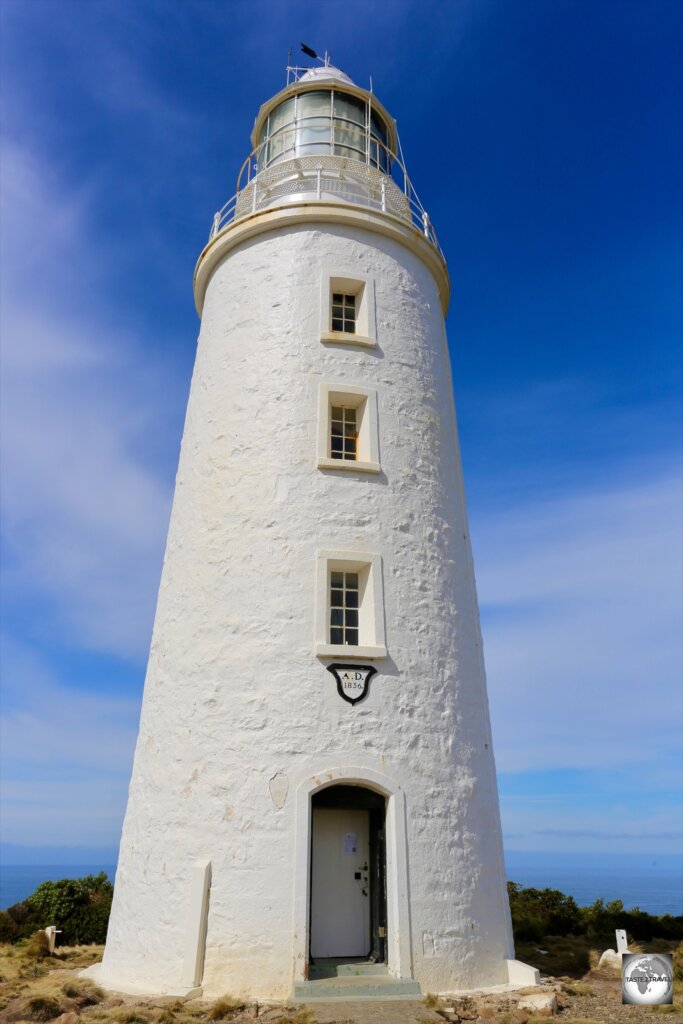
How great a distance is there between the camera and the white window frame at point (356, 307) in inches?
548

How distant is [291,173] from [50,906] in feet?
56.7

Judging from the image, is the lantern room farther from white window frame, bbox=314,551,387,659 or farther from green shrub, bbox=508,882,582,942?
green shrub, bbox=508,882,582,942

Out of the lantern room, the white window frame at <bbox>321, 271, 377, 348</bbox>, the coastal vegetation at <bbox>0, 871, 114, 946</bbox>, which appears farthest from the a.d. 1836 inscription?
the lantern room

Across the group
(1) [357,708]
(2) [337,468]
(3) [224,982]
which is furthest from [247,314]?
(3) [224,982]

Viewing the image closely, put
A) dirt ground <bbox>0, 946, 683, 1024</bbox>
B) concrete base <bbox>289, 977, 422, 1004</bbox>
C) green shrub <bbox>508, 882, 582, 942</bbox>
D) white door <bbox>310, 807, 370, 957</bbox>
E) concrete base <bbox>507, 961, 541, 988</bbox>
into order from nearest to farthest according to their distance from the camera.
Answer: dirt ground <bbox>0, 946, 683, 1024</bbox> → concrete base <bbox>289, 977, 422, 1004</bbox> → concrete base <bbox>507, 961, 541, 988</bbox> → white door <bbox>310, 807, 370, 957</bbox> → green shrub <bbox>508, 882, 582, 942</bbox>

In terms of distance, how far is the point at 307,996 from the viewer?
949cm

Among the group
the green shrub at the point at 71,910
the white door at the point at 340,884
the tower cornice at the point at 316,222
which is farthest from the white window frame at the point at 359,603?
the green shrub at the point at 71,910

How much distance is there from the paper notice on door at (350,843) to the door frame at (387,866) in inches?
32.3

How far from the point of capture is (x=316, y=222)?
15008 millimetres

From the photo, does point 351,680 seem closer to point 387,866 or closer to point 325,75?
point 387,866

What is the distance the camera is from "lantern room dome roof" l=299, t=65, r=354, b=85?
59.4 feet

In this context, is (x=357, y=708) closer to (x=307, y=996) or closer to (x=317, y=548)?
(x=317, y=548)

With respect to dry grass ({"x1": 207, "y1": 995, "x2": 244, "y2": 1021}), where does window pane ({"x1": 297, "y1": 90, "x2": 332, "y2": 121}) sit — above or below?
above

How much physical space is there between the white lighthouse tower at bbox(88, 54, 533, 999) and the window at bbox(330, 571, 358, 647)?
0.11 ft
